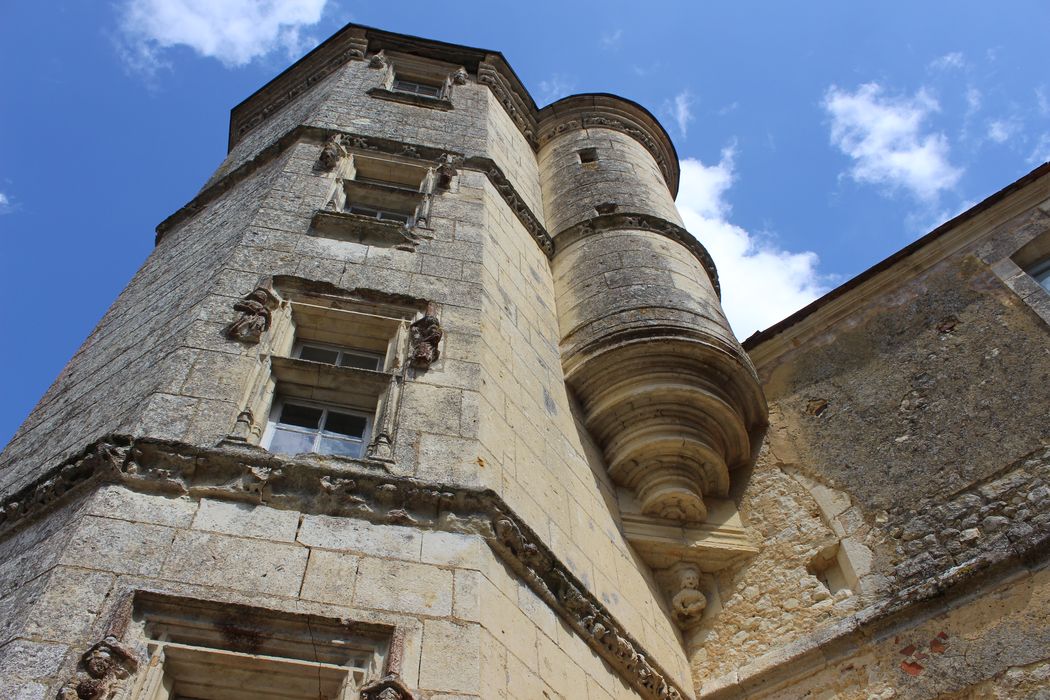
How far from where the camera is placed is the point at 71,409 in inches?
221

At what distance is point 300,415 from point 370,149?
419cm

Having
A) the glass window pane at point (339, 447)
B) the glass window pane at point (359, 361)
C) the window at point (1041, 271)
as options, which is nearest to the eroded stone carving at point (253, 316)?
the glass window pane at point (359, 361)

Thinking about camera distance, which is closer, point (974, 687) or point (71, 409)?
point (974, 687)

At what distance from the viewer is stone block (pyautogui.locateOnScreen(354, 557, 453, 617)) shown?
3.89 metres

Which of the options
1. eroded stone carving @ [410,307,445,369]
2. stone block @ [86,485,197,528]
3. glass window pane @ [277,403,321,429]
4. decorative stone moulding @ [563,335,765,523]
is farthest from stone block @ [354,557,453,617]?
decorative stone moulding @ [563,335,765,523]

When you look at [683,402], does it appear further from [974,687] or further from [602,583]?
[974,687]

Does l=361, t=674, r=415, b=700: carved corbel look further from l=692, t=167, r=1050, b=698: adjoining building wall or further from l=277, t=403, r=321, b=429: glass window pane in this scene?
l=692, t=167, r=1050, b=698: adjoining building wall

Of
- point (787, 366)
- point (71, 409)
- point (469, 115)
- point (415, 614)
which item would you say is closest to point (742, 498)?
point (787, 366)

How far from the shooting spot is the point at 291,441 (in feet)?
16.4

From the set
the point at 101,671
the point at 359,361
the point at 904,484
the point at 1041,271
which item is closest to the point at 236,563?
the point at 101,671

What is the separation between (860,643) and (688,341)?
2.52 m

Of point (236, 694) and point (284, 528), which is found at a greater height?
point (284, 528)

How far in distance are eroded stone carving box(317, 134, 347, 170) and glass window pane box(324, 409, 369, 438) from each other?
3.60m

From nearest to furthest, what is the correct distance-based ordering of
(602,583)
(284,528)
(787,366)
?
(284,528) < (602,583) < (787,366)
